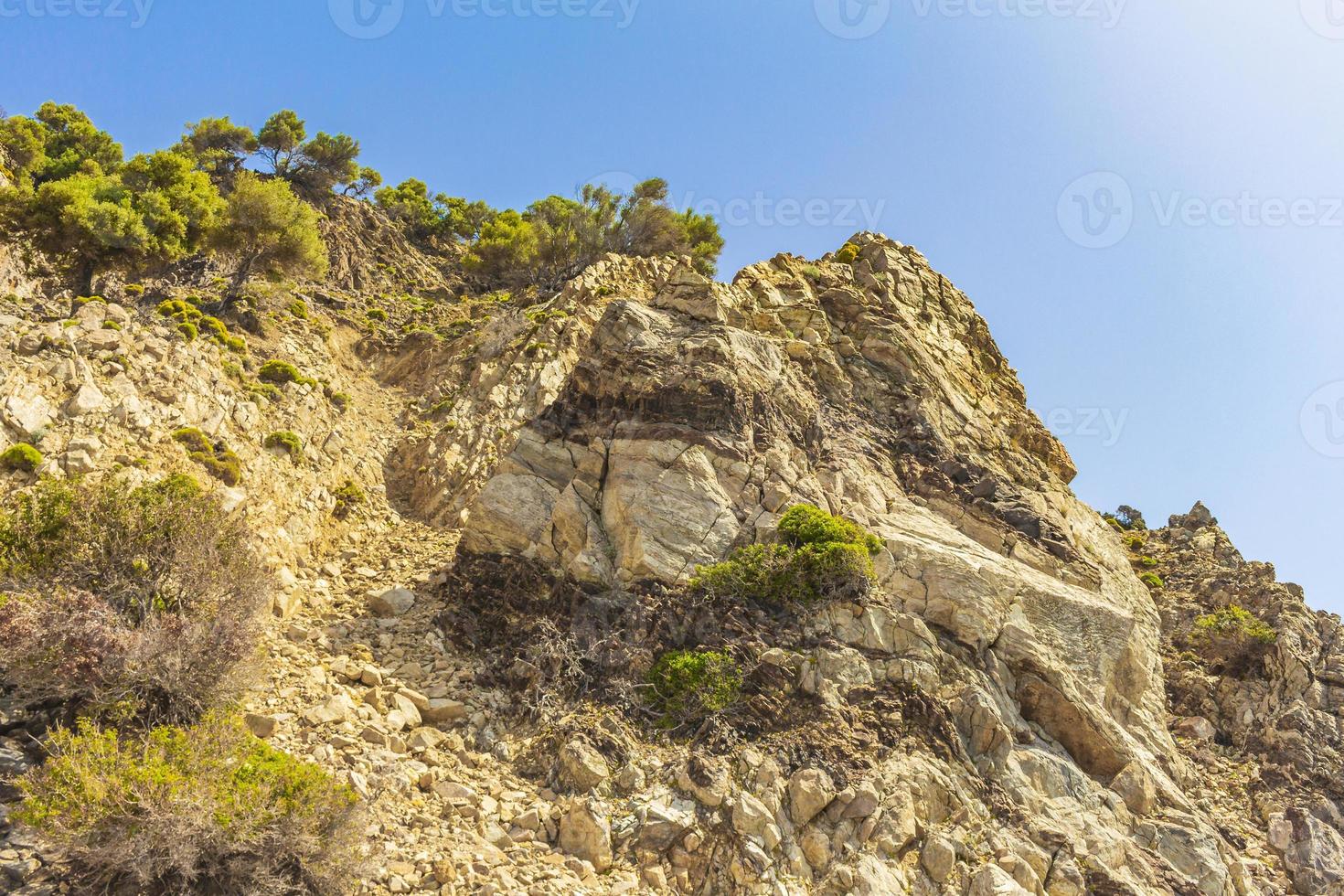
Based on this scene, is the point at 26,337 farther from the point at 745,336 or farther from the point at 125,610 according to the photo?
the point at 745,336

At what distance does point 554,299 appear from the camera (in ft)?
118

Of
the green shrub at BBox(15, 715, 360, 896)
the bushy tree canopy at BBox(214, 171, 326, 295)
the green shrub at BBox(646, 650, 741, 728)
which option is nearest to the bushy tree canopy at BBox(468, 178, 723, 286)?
the bushy tree canopy at BBox(214, 171, 326, 295)

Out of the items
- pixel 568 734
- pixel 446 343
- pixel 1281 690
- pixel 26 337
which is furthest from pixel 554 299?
pixel 1281 690

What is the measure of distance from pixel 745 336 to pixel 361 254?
95.9 feet

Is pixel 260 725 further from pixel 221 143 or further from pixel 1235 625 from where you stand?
pixel 221 143

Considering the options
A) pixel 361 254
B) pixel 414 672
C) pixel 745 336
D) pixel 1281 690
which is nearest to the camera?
pixel 414 672

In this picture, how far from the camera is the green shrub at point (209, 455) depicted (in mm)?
20953

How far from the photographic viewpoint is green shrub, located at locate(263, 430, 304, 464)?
79.2 ft

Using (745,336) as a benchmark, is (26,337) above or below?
below

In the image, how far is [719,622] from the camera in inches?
749

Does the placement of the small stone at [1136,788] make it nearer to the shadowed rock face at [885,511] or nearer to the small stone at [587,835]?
the shadowed rock face at [885,511]

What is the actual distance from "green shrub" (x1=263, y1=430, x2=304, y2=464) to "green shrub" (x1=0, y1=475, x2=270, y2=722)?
7.52 metres

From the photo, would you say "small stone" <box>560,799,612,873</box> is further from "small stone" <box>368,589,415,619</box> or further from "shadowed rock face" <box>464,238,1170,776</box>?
"small stone" <box>368,589,415,619</box>

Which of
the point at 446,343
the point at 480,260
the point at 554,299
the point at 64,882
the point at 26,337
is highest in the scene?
the point at 480,260
